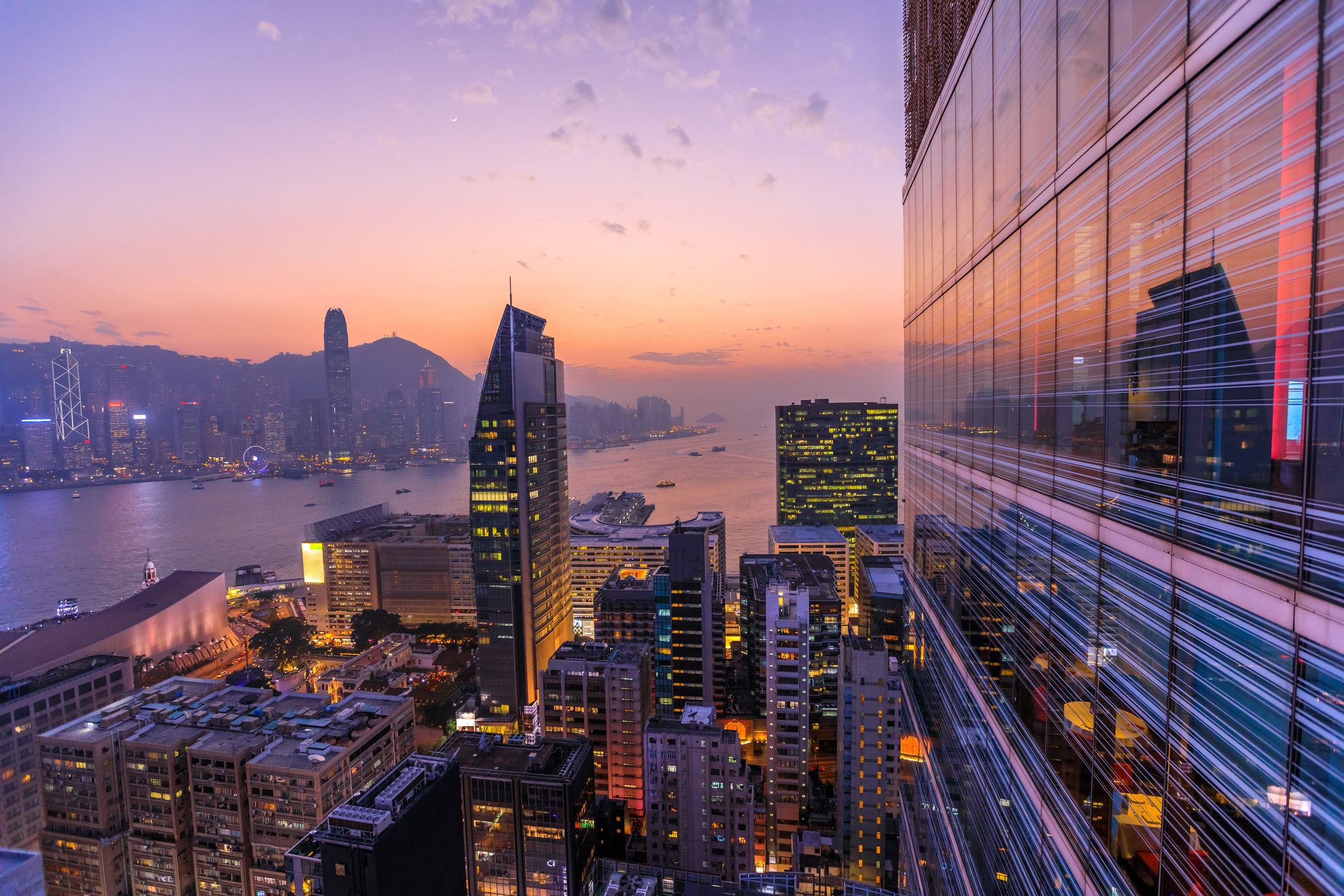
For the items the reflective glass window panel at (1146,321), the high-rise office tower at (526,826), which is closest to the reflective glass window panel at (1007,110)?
the reflective glass window panel at (1146,321)

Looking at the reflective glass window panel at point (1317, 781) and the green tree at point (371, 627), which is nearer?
the reflective glass window panel at point (1317, 781)

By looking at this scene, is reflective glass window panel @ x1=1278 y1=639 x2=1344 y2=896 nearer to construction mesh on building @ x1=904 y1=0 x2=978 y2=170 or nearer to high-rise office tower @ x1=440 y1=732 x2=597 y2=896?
construction mesh on building @ x1=904 y1=0 x2=978 y2=170

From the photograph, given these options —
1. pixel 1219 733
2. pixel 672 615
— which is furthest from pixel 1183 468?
pixel 672 615

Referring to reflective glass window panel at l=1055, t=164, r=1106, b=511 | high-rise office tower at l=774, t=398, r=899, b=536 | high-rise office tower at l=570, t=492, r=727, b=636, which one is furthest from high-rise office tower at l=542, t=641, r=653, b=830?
high-rise office tower at l=774, t=398, r=899, b=536

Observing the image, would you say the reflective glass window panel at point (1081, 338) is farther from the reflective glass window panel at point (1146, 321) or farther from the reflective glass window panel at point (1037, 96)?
the reflective glass window panel at point (1037, 96)

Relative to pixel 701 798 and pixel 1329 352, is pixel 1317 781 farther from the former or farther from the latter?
pixel 701 798

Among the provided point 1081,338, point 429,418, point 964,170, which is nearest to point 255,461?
point 429,418
